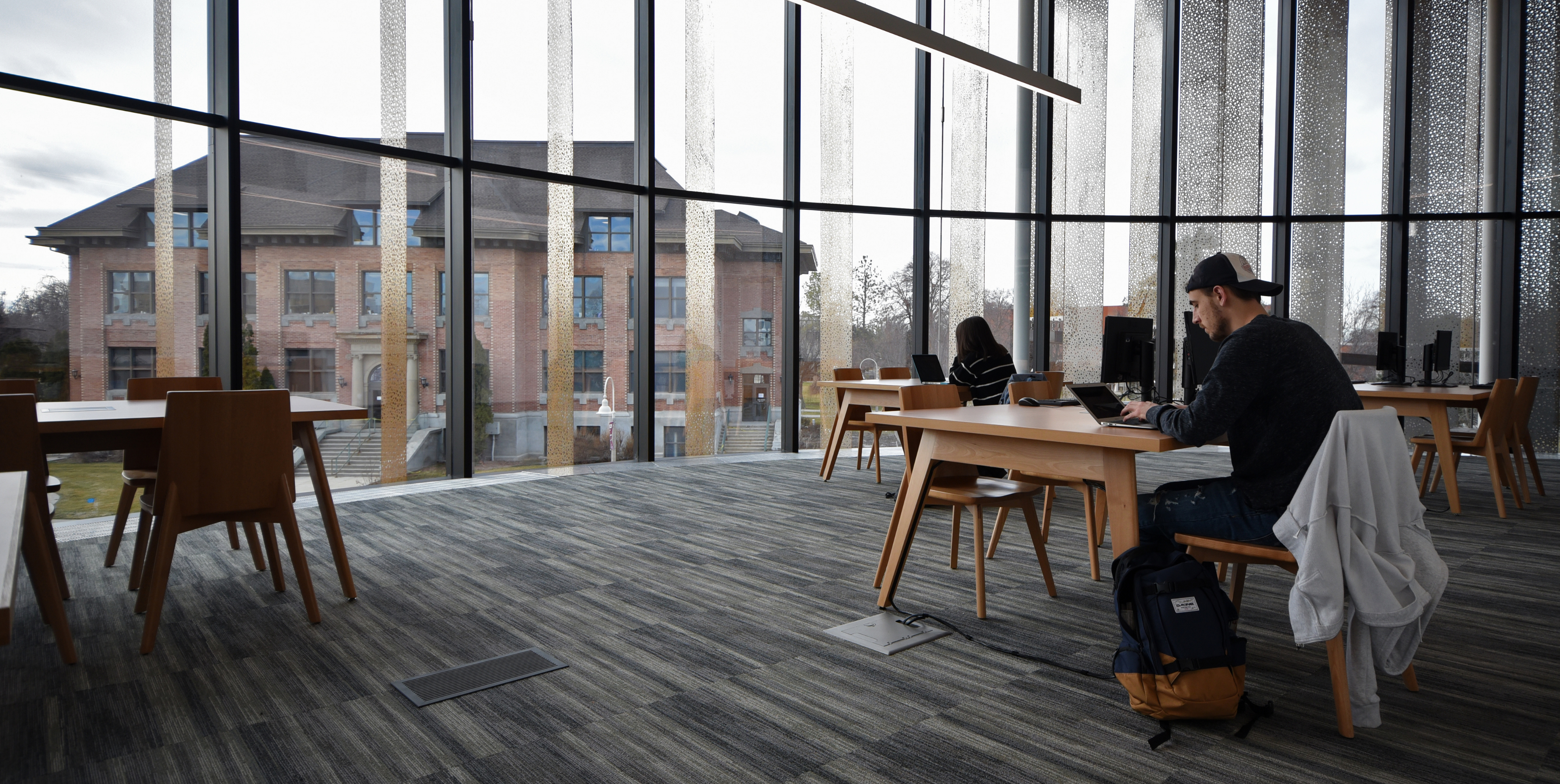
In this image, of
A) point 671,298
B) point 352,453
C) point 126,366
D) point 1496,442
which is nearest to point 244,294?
point 126,366

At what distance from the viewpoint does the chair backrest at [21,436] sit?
272cm

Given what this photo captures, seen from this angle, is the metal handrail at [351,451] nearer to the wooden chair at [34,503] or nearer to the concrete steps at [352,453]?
the concrete steps at [352,453]

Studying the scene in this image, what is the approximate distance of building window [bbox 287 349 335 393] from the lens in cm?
564

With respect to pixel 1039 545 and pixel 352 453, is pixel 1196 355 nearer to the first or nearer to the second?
pixel 1039 545

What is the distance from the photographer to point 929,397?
3723 mm

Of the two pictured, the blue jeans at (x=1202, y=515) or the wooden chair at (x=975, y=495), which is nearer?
the blue jeans at (x=1202, y=515)

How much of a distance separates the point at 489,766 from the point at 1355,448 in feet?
7.80

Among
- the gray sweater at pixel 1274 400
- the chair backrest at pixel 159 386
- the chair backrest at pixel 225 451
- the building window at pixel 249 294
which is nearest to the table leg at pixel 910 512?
the gray sweater at pixel 1274 400

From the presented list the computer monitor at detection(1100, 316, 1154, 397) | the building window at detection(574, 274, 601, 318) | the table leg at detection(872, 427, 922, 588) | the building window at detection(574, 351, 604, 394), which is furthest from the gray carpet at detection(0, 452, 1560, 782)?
the building window at detection(574, 274, 601, 318)

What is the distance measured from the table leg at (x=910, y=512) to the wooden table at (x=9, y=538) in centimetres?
250

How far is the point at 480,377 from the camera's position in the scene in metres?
6.48

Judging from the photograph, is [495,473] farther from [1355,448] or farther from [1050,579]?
[1355,448]

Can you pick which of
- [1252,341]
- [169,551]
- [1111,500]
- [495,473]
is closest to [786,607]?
[1111,500]

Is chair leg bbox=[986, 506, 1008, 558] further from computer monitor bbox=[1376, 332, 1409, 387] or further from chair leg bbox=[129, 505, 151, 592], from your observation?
computer monitor bbox=[1376, 332, 1409, 387]
